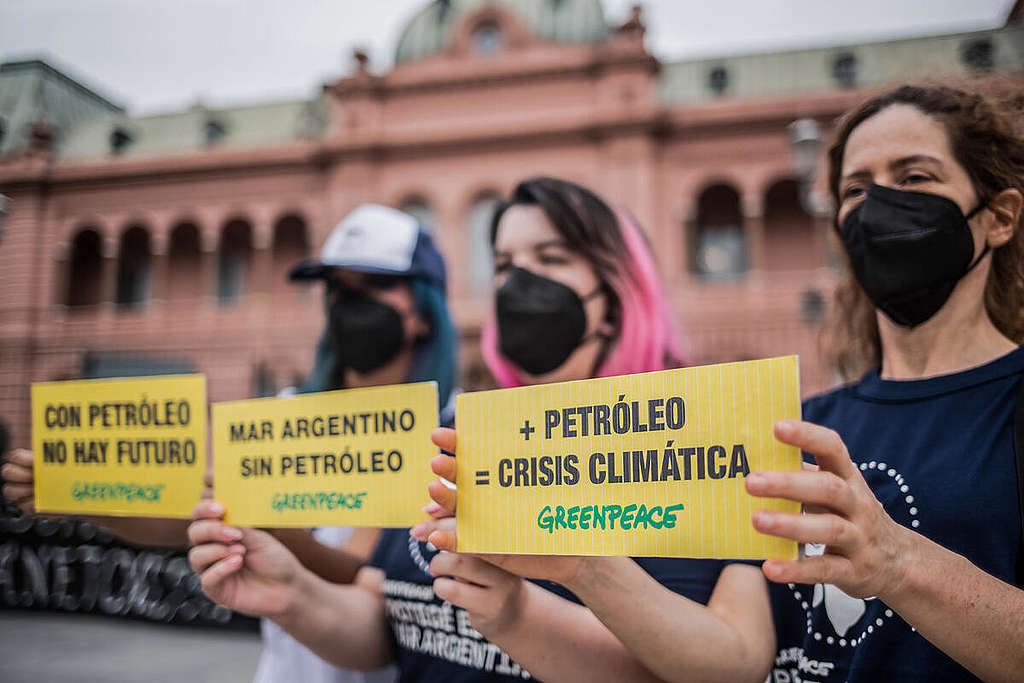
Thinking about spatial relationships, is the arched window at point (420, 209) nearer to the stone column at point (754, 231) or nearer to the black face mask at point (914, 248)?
the stone column at point (754, 231)

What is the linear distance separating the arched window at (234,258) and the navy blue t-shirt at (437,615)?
19.7 meters

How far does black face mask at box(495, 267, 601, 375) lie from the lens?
6.30 feet

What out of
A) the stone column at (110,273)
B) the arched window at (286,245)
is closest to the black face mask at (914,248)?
the arched window at (286,245)

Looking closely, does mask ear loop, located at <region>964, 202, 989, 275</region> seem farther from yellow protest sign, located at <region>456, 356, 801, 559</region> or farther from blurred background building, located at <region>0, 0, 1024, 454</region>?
blurred background building, located at <region>0, 0, 1024, 454</region>

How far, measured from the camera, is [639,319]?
2.02 metres

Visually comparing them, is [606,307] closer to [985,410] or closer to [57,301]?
[985,410]

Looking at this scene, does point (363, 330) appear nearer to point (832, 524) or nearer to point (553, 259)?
point (553, 259)

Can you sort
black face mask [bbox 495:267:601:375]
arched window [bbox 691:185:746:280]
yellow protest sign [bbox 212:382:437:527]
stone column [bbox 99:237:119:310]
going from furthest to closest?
1. stone column [bbox 99:237:119:310]
2. arched window [bbox 691:185:746:280]
3. black face mask [bbox 495:267:601:375]
4. yellow protest sign [bbox 212:382:437:527]

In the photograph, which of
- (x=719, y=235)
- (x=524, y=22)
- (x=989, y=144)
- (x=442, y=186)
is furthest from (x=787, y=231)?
(x=989, y=144)

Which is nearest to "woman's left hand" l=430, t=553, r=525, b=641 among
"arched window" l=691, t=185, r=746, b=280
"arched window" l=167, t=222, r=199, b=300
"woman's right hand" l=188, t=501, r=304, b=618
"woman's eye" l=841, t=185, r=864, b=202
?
"woman's right hand" l=188, t=501, r=304, b=618

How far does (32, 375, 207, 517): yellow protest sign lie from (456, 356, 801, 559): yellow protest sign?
868mm

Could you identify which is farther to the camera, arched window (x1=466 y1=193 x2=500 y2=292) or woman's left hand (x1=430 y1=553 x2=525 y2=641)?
arched window (x1=466 y1=193 x2=500 y2=292)

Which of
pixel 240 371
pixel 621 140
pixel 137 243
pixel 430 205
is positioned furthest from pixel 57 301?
pixel 621 140

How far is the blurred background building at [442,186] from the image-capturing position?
16250 millimetres
